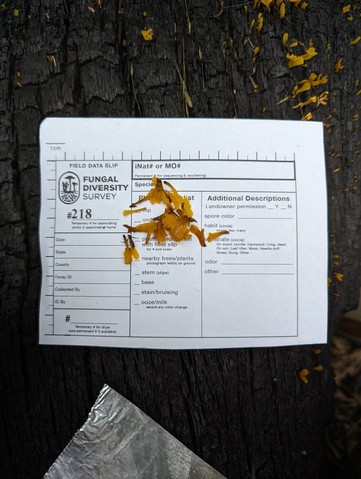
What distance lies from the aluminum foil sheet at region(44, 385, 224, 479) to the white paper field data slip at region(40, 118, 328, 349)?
0.10 meters

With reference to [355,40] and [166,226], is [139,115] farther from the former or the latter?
[355,40]

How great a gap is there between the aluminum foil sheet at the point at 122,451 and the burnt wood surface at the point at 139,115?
12 millimetres

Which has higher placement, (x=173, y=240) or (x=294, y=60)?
(x=294, y=60)

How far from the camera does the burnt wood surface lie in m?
0.51

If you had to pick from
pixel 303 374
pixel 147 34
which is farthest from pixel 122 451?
pixel 147 34

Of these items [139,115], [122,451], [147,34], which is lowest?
[122,451]

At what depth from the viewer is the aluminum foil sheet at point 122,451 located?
19.6 inches

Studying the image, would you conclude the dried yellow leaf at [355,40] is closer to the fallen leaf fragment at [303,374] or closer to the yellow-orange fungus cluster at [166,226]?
the yellow-orange fungus cluster at [166,226]

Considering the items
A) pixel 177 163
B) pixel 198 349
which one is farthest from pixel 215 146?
pixel 198 349

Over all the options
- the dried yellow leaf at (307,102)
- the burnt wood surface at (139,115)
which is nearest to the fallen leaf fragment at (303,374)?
the burnt wood surface at (139,115)

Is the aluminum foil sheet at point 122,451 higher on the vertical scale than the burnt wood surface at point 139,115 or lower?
lower

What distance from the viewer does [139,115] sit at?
0.52 m

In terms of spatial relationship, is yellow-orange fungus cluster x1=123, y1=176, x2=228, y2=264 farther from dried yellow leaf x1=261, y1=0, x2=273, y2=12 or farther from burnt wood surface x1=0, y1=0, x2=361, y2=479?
dried yellow leaf x1=261, y1=0, x2=273, y2=12

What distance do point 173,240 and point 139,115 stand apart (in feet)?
0.61
